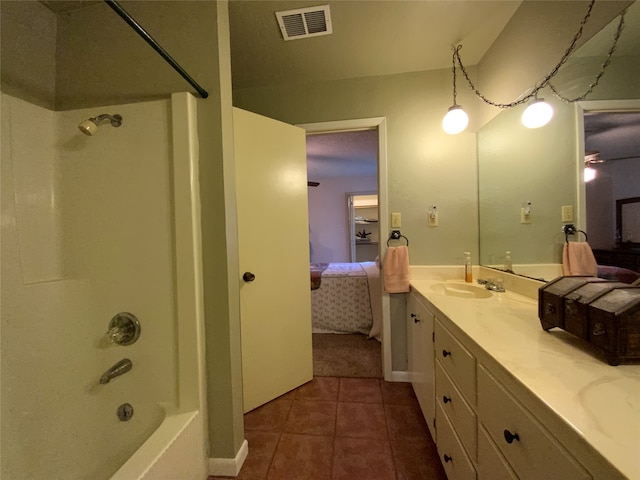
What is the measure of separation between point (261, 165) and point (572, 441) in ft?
5.38

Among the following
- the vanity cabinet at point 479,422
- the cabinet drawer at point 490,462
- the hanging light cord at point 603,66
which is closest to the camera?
the vanity cabinet at point 479,422

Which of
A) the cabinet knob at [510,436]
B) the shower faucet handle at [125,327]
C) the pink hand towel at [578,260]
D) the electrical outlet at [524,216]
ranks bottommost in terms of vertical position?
the cabinet knob at [510,436]

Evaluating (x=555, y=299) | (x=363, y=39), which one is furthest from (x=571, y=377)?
(x=363, y=39)

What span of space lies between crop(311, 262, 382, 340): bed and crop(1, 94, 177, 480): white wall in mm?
1771

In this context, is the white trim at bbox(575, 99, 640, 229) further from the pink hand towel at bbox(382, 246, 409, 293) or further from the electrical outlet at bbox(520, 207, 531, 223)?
the pink hand towel at bbox(382, 246, 409, 293)

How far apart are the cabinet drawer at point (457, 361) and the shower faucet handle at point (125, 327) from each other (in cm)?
135

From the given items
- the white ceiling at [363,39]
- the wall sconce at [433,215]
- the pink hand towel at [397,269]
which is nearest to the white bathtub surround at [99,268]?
the white ceiling at [363,39]

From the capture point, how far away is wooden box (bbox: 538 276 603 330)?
0.76m

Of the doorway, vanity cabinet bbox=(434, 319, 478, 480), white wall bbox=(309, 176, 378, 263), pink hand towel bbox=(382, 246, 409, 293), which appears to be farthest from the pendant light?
white wall bbox=(309, 176, 378, 263)

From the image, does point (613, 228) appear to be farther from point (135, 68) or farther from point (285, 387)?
point (135, 68)

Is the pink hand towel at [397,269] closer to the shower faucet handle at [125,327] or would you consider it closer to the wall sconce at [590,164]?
the wall sconce at [590,164]

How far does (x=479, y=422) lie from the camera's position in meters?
0.76

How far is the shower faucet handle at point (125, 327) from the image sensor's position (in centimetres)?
106

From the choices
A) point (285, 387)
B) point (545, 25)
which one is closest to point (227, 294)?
point (285, 387)
